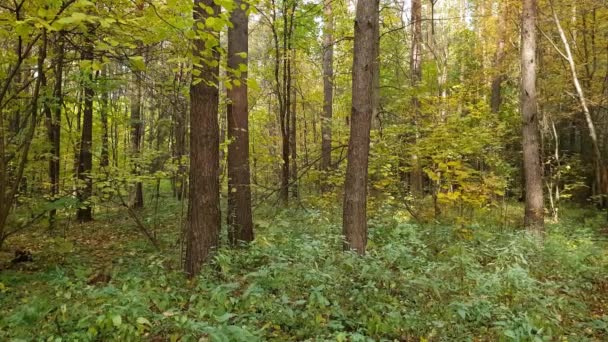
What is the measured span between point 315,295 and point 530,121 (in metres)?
7.53

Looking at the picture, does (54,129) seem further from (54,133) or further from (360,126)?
(360,126)

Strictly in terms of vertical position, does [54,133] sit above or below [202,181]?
above

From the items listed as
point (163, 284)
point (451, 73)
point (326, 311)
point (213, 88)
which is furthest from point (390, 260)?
point (451, 73)

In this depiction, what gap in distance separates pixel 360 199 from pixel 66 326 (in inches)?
164

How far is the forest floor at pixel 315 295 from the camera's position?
3.56 metres

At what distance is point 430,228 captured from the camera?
926 cm

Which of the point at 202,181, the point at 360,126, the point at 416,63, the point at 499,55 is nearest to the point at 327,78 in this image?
the point at 416,63

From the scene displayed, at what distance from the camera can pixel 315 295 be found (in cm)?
415

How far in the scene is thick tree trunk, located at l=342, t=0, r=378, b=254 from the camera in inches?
240

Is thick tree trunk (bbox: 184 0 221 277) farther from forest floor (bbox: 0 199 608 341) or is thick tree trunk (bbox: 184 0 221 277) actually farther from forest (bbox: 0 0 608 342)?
forest floor (bbox: 0 199 608 341)

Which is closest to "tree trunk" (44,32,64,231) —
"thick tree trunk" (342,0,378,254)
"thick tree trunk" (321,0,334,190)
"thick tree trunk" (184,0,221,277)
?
"thick tree trunk" (184,0,221,277)

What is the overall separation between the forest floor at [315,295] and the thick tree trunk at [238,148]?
505 mm

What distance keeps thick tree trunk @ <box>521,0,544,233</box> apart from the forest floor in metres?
1.22

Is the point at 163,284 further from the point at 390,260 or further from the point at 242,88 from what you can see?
the point at 242,88
